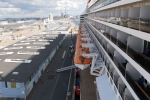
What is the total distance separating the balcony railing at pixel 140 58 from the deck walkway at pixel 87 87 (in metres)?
8.66

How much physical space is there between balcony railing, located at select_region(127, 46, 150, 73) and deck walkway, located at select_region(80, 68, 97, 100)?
8.66 meters

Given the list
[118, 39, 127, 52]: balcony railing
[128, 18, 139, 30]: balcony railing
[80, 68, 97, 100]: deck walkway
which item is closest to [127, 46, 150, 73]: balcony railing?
[128, 18, 139, 30]: balcony railing

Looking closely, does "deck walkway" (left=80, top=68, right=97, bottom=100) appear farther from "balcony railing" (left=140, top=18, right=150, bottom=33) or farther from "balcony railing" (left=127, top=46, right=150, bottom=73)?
"balcony railing" (left=140, top=18, right=150, bottom=33)

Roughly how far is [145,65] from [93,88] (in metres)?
11.5

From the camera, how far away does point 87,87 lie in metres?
18.0

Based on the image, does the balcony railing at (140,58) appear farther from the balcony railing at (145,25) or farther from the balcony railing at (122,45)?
the balcony railing at (122,45)

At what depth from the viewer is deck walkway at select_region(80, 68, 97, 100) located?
16231mm

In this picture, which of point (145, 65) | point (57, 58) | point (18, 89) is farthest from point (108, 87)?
point (57, 58)

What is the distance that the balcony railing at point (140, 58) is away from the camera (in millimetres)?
6641

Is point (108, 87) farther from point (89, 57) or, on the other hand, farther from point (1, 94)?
point (1, 94)

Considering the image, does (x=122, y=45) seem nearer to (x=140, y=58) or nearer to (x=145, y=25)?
→ (x=140, y=58)

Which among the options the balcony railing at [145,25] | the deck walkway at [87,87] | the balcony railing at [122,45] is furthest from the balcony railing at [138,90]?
the deck walkway at [87,87]

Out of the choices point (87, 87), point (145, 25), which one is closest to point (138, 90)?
point (145, 25)

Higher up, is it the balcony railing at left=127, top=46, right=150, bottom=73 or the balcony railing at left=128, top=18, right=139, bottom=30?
the balcony railing at left=128, top=18, right=139, bottom=30
